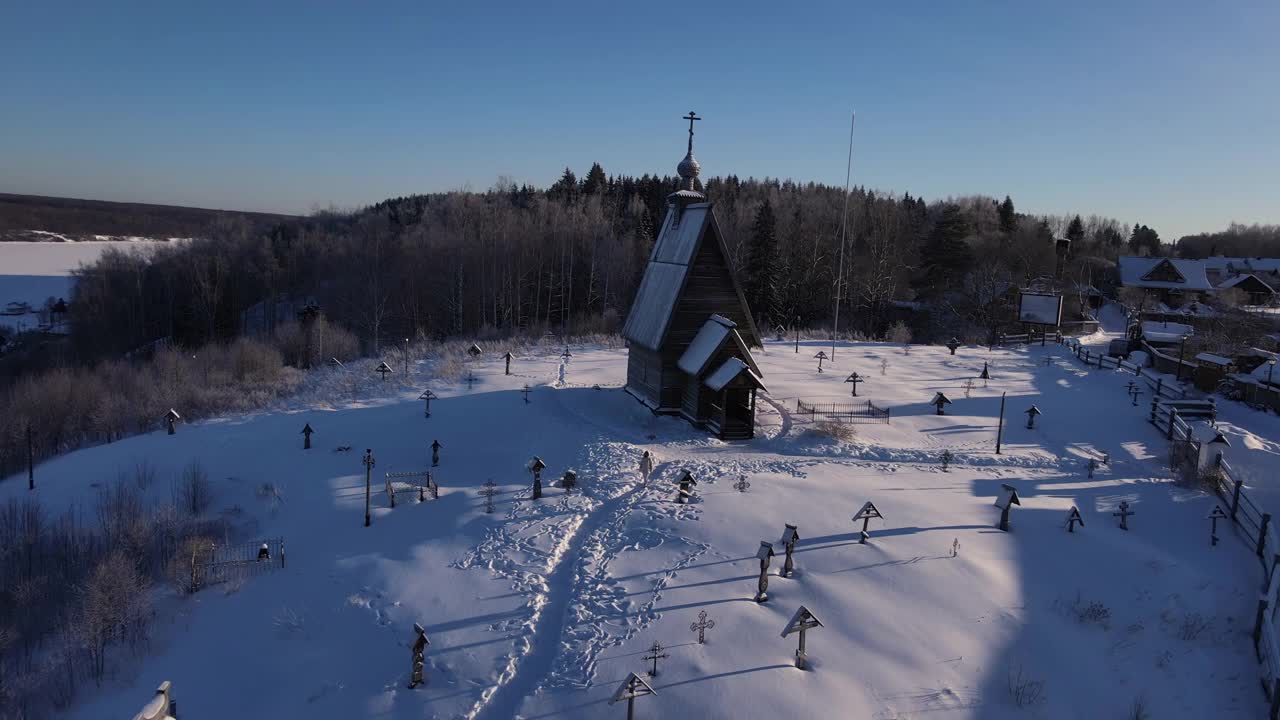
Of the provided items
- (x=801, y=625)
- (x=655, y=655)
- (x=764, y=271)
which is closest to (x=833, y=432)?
(x=801, y=625)

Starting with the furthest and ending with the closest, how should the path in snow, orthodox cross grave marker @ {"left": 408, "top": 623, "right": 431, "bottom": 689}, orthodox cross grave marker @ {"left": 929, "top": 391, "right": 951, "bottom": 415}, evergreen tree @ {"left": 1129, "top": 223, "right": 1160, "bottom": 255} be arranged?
evergreen tree @ {"left": 1129, "top": 223, "right": 1160, "bottom": 255}, orthodox cross grave marker @ {"left": 929, "top": 391, "right": 951, "bottom": 415}, orthodox cross grave marker @ {"left": 408, "top": 623, "right": 431, "bottom": 689}, the path in snow

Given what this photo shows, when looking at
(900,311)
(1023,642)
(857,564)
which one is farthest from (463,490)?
(900,311)

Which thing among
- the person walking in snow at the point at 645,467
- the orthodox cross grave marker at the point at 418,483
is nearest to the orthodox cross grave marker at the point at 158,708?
the orthodox cross grave marker at the point at 418,483

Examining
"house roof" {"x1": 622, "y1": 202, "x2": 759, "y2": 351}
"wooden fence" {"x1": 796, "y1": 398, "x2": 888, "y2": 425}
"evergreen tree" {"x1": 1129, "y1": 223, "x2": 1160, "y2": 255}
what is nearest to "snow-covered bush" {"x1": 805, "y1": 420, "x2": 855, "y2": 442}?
"wooden fence" {"x1": 796, "y1": 398, "x2": 888, "y2": 425}

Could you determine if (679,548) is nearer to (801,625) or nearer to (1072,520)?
(801,625)

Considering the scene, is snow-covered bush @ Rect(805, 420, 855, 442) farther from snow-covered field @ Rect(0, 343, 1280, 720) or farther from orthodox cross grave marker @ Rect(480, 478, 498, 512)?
orthodox cross grave marker @ Rect(480, 478, 498, 512)
